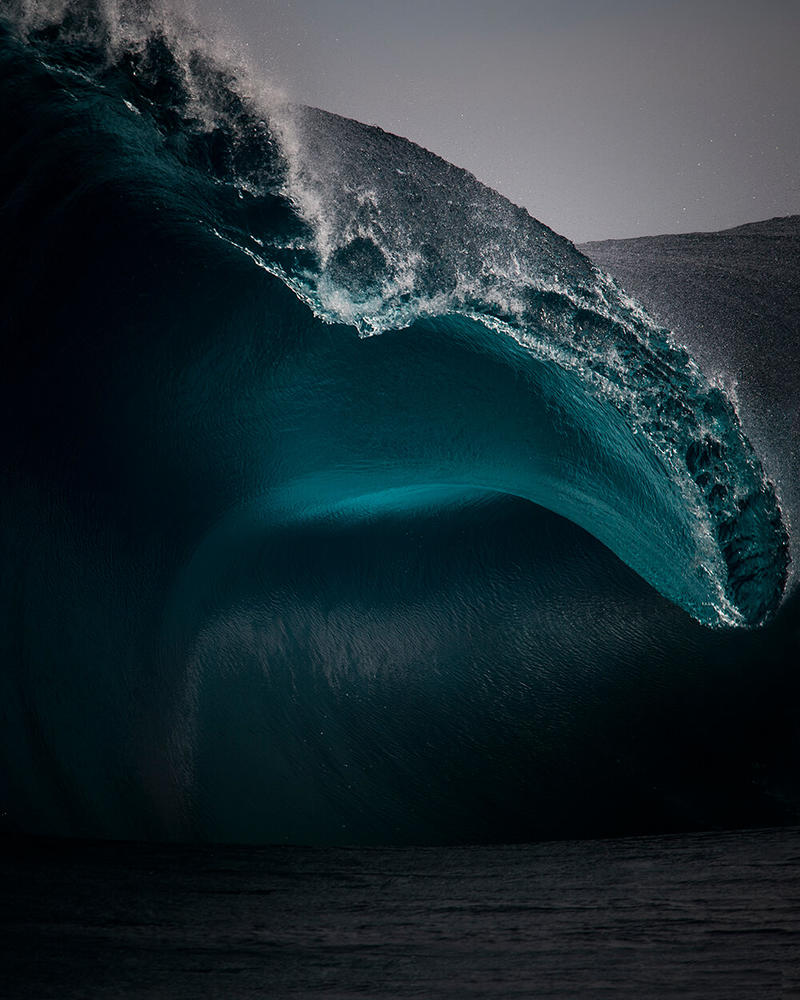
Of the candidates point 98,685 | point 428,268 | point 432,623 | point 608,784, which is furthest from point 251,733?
point 428,268

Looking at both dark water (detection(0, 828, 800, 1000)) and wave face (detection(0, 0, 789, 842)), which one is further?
wave face (detection(0, 0, 789, 842))

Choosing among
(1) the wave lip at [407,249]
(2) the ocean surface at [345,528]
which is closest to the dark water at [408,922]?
(2) the ocean surface at [345,528]

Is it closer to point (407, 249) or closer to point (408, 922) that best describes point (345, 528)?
point (407, 249)

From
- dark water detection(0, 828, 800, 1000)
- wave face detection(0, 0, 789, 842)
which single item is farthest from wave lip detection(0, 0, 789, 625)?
dark water detection(0, 828, 800, 1000)

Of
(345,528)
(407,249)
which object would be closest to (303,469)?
(345,528)

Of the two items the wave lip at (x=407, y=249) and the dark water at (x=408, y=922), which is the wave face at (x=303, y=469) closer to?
the wave lip at (x=407, y=249)

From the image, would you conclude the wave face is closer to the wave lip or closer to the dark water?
the wave lip
